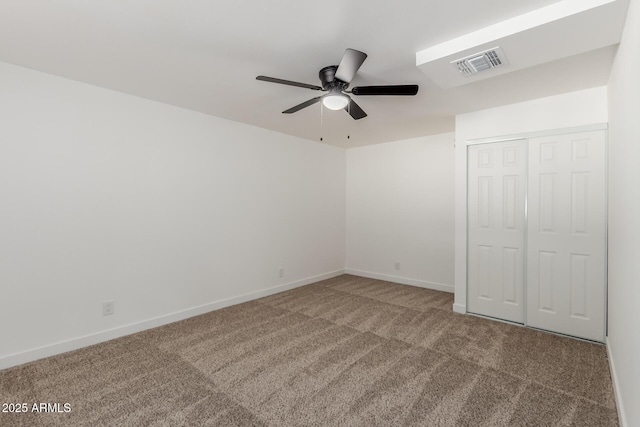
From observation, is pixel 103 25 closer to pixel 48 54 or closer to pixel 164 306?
pixel 48 54

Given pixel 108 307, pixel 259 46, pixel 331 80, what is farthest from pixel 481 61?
pixel 108 307

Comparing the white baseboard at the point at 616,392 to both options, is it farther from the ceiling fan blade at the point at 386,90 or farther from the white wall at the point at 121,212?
the white wall at the point at 121,212

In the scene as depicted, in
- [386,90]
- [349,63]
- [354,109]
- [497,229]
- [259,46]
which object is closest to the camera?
[349,63]

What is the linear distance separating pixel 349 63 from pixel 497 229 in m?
2.55

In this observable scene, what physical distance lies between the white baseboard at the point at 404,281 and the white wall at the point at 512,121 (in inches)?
35.8

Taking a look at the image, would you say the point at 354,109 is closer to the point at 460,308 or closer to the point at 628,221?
the point at 628,221

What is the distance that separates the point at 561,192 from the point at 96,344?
15.3ft

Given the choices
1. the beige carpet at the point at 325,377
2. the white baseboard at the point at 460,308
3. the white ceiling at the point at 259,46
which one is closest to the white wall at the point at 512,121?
the white baseboard at the point at 460,308

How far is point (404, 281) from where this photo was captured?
16.3 ft

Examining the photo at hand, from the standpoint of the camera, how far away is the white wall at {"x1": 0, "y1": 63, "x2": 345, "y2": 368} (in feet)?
8.03

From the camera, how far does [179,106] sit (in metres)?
3.38

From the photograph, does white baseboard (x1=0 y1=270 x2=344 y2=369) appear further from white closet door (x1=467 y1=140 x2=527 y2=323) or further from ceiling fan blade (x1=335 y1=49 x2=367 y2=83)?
ceiling fan blade (x1=335 y1=49 x2=367 y2=83)

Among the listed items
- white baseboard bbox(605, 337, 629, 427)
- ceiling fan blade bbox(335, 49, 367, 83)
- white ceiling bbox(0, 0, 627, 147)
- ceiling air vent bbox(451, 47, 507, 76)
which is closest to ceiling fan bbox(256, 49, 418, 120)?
ceiling fan blade bbox(335, 49, 367, 83)

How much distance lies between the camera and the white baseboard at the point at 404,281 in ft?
14.8
